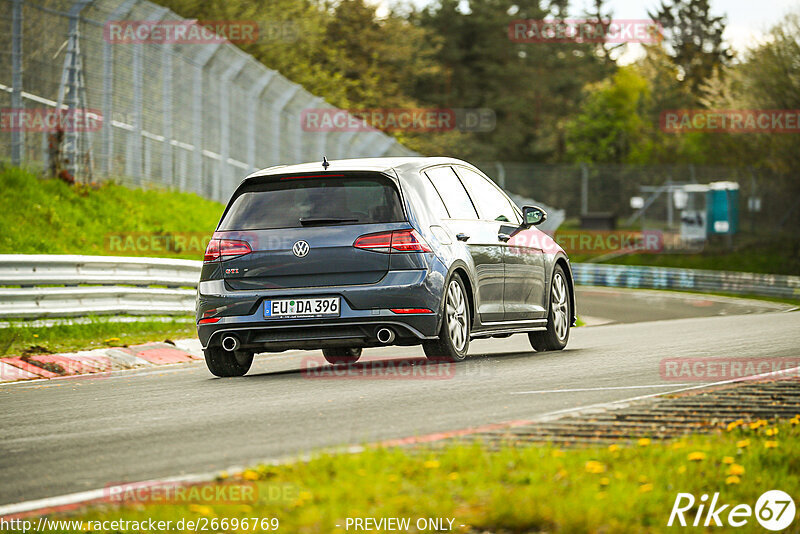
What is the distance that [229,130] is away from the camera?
82.4 ft

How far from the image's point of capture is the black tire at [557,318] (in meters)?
12.2

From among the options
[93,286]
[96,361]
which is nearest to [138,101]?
[93,286]

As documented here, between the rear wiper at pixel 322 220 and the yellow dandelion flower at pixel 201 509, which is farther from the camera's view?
the rear wiper at pixel 322 220

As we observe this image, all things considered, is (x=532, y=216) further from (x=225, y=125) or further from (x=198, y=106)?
(x=225, y=125)

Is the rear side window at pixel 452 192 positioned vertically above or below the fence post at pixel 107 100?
below

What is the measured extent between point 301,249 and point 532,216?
2.88m

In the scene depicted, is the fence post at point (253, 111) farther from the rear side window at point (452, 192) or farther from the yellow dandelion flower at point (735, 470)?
the yellow dandelion flower at point (735, 470)

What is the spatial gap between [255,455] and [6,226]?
39.8ft

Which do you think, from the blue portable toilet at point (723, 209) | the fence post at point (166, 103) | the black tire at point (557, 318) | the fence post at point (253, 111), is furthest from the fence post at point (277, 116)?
the blue portable toilet at point (723, 209)

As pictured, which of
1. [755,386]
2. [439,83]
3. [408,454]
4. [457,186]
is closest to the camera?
[408,454]

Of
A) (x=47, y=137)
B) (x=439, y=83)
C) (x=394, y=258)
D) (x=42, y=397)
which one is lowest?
(x=42, y=397)

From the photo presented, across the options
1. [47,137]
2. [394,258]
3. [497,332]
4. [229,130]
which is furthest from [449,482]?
[229,130]

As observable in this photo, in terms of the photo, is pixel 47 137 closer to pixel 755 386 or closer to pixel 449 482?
pixel 755 386

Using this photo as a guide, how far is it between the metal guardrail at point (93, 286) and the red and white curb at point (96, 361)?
3.32 ft
